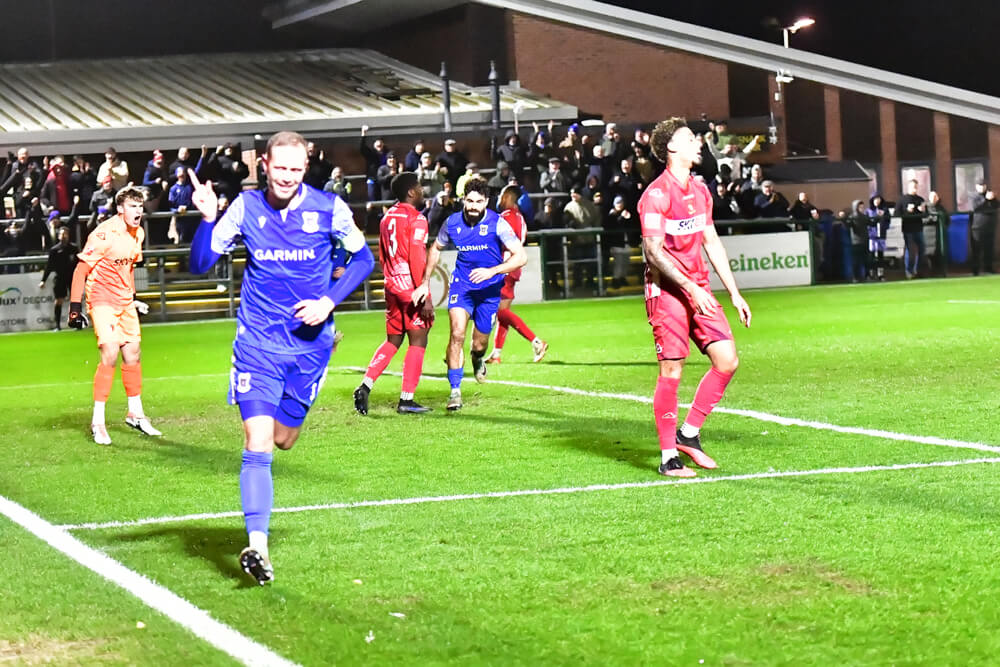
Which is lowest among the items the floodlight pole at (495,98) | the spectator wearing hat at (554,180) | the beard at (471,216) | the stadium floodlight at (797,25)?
the beard at (471,216)

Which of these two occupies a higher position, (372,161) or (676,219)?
(372,161)

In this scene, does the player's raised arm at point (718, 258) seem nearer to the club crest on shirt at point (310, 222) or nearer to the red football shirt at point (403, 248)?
the club crest on shirt at point (310, 222)

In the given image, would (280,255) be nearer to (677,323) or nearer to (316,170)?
(677,323)

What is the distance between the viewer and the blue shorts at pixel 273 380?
6.64m

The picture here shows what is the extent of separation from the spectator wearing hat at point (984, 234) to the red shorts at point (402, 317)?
24.5 m

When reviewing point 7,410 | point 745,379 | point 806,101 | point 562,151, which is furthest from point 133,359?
point 806,101

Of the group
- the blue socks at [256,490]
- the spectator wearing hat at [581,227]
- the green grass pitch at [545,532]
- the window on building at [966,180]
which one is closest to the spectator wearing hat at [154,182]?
the spectator wearing hat at [581,227]

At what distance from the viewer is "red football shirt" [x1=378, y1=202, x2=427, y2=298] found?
43.1 feet

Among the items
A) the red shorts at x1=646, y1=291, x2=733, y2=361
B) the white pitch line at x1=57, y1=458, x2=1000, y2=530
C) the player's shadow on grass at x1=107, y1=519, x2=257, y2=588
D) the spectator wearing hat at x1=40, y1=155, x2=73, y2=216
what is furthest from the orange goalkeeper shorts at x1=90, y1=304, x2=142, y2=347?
the spectator wearing hat at x1=40, y1=155, x2=73, y2=216

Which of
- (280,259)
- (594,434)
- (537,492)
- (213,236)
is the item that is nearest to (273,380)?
(280,259)

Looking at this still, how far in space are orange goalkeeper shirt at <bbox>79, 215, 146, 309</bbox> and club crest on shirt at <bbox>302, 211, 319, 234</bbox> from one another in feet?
18.6

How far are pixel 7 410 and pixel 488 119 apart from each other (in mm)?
25872

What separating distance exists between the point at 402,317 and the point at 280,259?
6.60 meters

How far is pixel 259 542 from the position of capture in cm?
633
